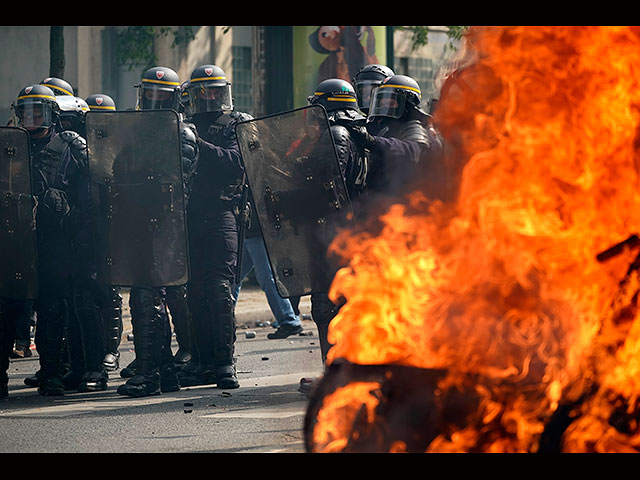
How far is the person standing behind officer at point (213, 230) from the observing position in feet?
27.6

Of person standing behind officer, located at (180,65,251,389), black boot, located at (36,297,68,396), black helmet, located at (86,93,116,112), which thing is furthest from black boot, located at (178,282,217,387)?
black helmet, located at (86,93,116,112)

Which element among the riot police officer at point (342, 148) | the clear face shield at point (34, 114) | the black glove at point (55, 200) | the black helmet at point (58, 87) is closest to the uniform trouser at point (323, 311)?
the riot police officer at point (342, 148)

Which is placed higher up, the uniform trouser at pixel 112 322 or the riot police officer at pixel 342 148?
the riot police officer at pixel 342 148

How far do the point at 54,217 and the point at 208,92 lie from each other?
1.38 m

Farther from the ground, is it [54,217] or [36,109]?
[36,109]

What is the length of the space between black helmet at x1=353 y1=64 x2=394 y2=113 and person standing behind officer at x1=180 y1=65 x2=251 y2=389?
0.90 m

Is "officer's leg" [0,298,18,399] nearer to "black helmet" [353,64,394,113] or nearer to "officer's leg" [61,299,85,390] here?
"officer's leg" [61,299,85,390]

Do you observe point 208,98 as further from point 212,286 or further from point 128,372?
point 128,372

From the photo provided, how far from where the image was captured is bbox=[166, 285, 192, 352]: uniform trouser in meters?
8.62

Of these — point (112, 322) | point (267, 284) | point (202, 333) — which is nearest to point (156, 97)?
point (202, 333)

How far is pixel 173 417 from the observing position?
7.16 m

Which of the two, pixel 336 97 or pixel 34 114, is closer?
pixel 336 97

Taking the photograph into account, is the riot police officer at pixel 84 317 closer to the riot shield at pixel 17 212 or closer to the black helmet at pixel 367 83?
the riot shield at pixel 17 212

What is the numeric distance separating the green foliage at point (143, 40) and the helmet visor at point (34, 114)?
11.6 m
